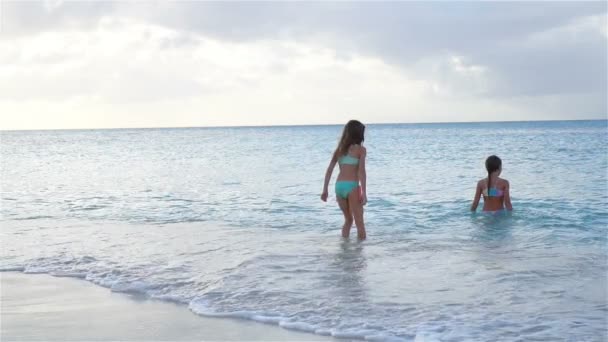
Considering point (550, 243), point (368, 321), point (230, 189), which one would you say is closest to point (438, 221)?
point (550, 243)

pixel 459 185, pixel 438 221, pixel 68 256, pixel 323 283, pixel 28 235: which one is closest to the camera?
pixel 323 283

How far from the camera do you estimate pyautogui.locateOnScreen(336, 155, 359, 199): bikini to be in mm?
8359

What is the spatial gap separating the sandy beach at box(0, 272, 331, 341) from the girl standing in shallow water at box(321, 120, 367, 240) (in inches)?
125

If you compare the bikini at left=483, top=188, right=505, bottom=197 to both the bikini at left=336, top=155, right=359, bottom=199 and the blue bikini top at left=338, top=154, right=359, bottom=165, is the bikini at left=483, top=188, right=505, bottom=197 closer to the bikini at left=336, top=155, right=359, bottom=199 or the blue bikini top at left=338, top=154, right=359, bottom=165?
the bikini at left=336, top=155, right=359, bottom=199

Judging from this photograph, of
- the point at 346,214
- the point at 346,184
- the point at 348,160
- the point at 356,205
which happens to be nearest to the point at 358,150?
the point at 348,160

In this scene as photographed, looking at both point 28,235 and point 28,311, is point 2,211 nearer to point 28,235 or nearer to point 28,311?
point 28,235

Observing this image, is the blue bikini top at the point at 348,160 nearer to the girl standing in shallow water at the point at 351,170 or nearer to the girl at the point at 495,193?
the girl standing in shallow water at the point at 351,170

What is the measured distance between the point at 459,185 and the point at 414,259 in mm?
10155

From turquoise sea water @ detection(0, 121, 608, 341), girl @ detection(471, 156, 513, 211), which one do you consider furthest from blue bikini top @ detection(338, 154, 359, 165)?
girl @ detection(471, 156, 513, 211)

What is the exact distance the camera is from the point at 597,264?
7.20 m

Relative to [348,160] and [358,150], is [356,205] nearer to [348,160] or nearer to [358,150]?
[348,160]

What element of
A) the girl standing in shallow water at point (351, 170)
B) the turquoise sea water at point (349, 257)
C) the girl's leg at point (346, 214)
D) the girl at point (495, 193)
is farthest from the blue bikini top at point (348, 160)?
the girl at point (495, 193)

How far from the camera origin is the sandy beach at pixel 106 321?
4.84m

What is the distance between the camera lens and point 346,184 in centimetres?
848
